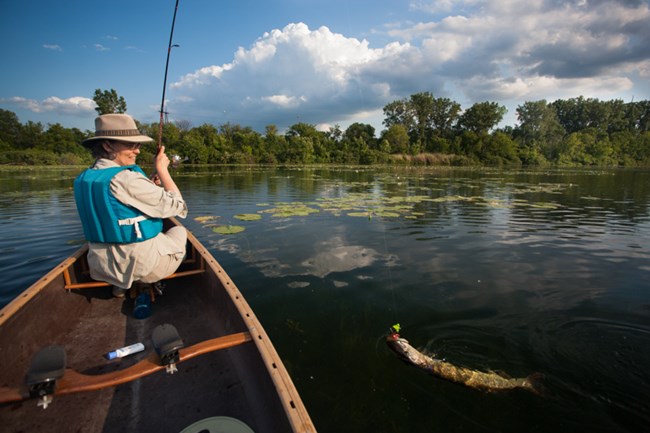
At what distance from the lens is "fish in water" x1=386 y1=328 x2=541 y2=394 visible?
2426mm

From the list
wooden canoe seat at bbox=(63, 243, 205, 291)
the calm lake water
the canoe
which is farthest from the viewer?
wooden canoe seat at bbox=(63, 243, 205, 291)

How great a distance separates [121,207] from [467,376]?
3.15 m

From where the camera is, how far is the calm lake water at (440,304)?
226cm

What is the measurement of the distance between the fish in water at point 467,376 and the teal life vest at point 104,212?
259 centimetres

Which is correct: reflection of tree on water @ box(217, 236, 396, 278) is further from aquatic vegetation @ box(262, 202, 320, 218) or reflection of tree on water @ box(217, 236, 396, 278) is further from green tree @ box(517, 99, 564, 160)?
green tree @ box(517, 99, 564, 160)

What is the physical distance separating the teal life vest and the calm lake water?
1640 millimetres

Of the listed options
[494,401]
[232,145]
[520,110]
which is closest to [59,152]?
[232,145]

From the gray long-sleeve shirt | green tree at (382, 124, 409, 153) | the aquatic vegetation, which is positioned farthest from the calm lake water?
green tree at (382, 124, 409, 153)

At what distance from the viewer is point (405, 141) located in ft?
183

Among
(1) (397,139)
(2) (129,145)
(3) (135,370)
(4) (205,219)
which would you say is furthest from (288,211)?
(1) (397,139)

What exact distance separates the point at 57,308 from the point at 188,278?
3.95 ft

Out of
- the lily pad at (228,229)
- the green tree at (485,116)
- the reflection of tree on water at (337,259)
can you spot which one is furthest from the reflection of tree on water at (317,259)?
the green tree at (485,116)

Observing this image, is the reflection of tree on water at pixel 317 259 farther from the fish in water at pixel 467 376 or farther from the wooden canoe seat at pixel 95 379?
the wooden canoe seat at pixel 95 379

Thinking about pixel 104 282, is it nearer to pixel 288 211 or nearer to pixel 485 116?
pixel 288 211
